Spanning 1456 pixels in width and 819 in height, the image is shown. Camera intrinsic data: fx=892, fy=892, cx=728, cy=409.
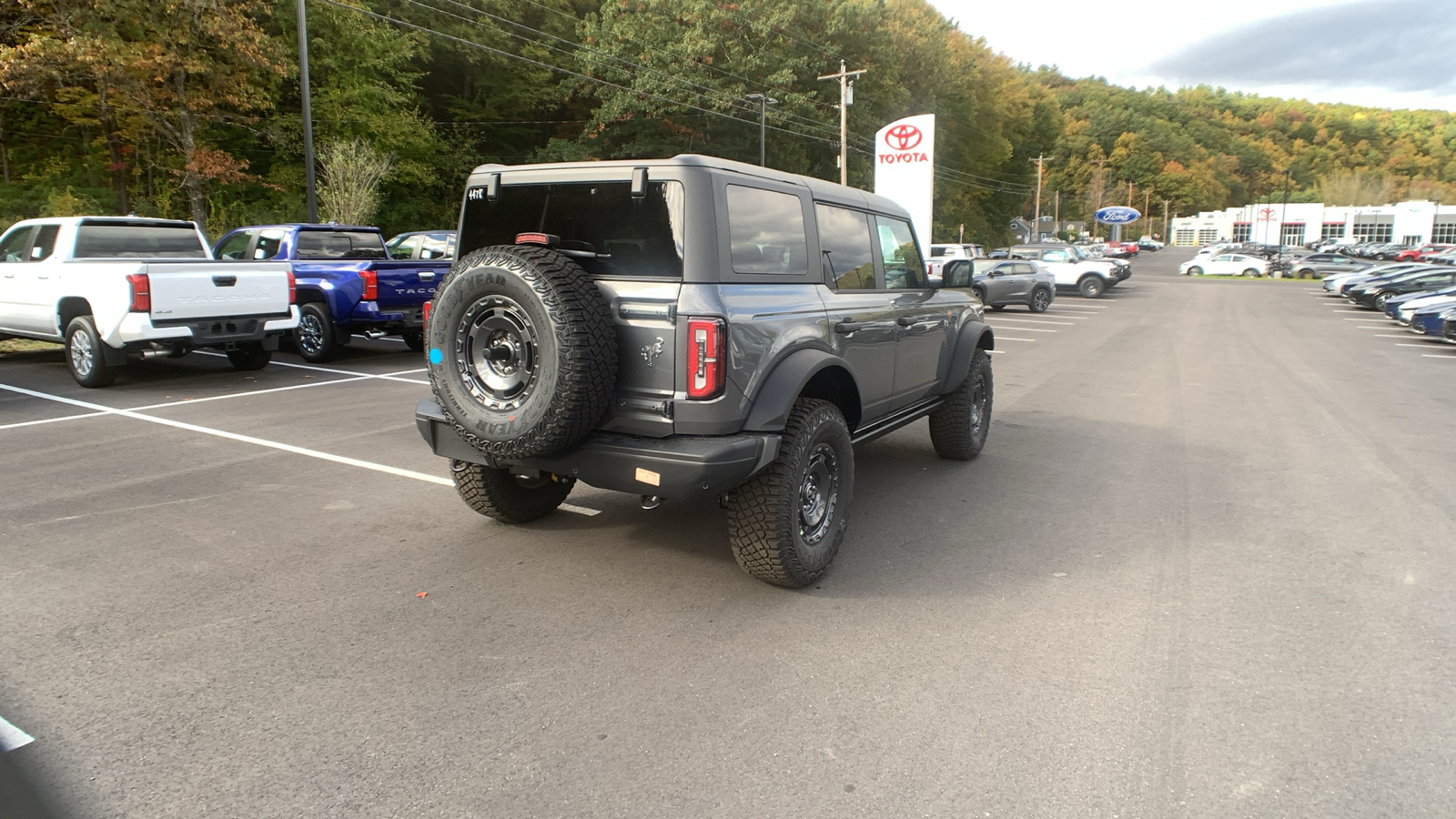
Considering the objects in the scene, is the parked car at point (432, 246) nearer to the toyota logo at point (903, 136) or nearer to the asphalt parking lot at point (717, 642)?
the asphalt parking lot at point (717, 642)

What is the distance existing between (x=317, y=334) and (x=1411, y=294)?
24315mm

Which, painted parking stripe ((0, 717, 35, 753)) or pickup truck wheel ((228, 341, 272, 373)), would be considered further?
pickup truck wheel ((228, 341, 272, 373))

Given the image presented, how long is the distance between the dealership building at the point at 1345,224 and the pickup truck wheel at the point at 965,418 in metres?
93.4

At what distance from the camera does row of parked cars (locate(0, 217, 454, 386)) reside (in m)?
9.23

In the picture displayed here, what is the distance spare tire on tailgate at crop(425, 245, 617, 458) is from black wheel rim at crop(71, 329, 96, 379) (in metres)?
7.54

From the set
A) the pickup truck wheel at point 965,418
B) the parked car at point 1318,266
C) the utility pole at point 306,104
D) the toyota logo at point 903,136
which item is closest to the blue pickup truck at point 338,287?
the utility pole at point 306,104

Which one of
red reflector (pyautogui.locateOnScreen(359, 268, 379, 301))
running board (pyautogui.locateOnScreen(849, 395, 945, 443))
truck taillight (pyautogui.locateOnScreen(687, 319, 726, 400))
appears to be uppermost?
red reflector (pyautogui.locateOnScreen(359, 268, 379, 301))

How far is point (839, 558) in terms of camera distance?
4781 mm

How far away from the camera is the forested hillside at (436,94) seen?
21.7 metres

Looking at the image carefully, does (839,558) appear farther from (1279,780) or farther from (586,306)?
(1279,780)

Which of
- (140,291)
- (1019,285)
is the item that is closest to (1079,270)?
(1019,285)

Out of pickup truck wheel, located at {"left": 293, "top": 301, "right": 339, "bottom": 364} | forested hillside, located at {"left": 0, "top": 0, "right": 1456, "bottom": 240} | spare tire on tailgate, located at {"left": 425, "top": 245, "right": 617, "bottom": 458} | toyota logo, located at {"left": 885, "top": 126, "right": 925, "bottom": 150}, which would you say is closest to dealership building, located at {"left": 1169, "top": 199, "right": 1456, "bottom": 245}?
forested hillside, located at {"left": 0, "top": 0, "right": 1456, "bottom": 240}

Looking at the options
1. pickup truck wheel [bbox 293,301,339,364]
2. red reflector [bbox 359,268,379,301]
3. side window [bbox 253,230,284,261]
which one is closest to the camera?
red reflector [bbox 359,268,379,301]

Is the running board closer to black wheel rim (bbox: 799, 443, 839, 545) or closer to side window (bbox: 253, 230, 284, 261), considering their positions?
black wheel rim (bbox: 799, 443, 839, 545)
